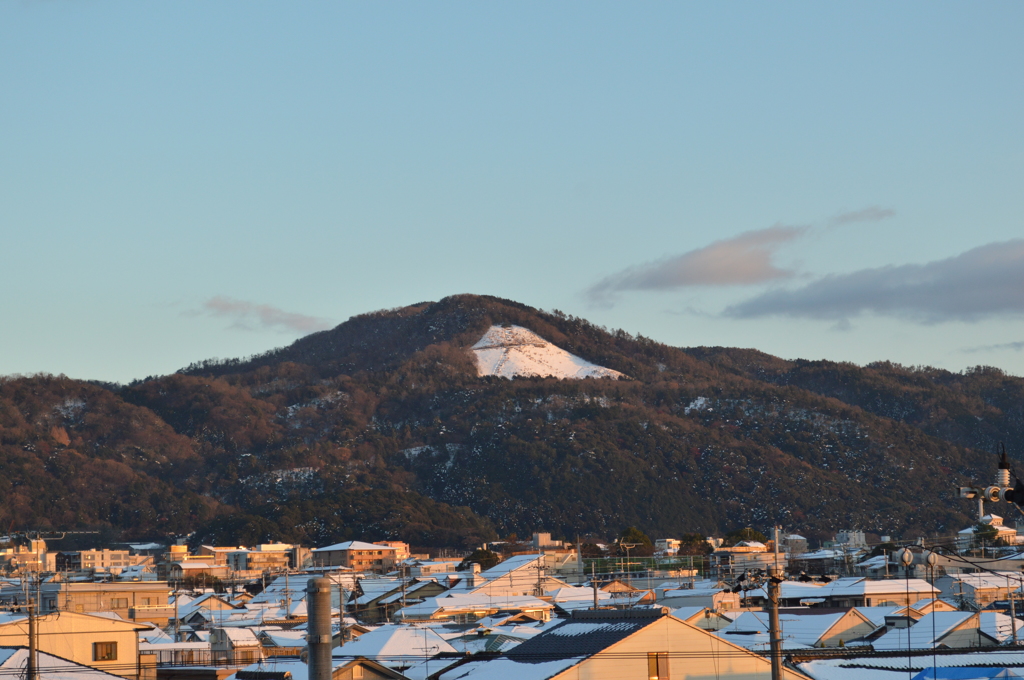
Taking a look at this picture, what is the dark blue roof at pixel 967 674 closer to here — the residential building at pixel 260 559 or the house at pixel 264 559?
the house at pixel 264 559

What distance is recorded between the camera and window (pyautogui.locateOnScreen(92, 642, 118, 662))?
1062 inches

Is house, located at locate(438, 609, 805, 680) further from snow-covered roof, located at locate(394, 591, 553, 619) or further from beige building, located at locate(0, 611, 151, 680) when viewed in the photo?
snow-covered roof, located at locate(394, 591, 553, 619)

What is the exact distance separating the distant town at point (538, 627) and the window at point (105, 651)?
0.03m

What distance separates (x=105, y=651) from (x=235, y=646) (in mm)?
9324

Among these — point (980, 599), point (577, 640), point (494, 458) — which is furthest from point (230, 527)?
point (577, 640)

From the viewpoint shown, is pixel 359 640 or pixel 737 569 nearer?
pixel 359 640

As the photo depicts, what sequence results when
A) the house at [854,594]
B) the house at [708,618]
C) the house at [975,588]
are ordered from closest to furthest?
Answer: 1. the house at [708,618]
2. the house at [854,594]
3. the house at [975,588]

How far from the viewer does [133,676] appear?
26375mm

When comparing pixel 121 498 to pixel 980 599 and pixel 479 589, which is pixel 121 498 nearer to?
pixel 479 589

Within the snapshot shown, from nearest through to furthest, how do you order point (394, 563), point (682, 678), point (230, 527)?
point (682, 678)
point (394, 563)
point (230, 527)

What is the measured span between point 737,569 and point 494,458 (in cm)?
12126

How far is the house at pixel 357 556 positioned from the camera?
115 meters

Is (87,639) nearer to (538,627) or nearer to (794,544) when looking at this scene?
(538,627)

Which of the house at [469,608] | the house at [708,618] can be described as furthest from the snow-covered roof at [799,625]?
the house at [469,608]
